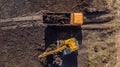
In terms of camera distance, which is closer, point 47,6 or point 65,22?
point 65,22

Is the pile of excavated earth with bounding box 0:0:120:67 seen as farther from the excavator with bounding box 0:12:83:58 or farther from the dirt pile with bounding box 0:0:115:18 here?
the excavator with bounding box 0:12:83:58

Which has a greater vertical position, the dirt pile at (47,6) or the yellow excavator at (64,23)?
the dirt pile at (47,6)

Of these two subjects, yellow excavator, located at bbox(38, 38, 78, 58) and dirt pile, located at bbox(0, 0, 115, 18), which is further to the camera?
dirt pile, located at bbox(0, 0, 115, 18)

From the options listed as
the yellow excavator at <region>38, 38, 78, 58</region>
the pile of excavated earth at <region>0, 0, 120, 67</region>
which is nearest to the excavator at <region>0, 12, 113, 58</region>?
the yellow excavator at <region>38, 38, 78, 58</region>

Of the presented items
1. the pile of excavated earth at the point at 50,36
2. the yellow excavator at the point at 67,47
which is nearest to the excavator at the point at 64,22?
the yellow excavator at the point at 67,47

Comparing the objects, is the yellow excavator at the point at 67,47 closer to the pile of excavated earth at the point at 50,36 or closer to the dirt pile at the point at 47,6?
the pile of excavated earth at the point at 50,36

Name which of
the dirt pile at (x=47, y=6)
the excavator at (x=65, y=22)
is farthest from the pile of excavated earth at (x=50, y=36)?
the excavator at (x=65, y=22)

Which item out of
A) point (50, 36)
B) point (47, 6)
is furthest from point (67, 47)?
point (47, 6)

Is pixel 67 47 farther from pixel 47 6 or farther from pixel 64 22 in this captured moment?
pixel 47 6

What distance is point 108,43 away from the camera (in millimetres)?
11578

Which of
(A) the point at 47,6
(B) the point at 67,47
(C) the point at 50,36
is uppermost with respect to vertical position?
(A) the point at 47,6

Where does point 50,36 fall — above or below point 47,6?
below

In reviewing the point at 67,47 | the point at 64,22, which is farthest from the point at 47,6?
the point at 67,47

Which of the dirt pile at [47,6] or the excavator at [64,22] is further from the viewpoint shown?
the dirt pile at [47,6]
